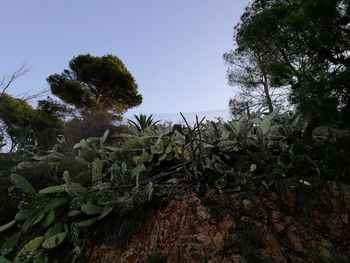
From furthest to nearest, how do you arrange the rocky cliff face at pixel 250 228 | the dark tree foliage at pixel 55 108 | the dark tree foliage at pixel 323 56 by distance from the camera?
the dark tree foliage at pixel 55 108, the dark tree foliage at pixel 323 56, the rocky cliff face at pixel 250 228

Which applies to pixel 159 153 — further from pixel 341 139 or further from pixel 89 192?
pixel 341 139

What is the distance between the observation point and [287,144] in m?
4.41

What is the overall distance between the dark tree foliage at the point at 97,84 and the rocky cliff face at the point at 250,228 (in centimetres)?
1859

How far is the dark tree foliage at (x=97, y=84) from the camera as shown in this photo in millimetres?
21750

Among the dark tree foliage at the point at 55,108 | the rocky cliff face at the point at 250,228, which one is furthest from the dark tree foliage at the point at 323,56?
the dark tree foliage at the point at 55,108

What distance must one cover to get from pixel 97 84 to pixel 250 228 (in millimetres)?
20626

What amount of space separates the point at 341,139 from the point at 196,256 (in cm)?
186

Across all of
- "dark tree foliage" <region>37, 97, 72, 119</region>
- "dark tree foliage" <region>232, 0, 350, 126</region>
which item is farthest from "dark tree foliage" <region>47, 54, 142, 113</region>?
"dark tree foliage" <region>232, 0, 350, 126</region>

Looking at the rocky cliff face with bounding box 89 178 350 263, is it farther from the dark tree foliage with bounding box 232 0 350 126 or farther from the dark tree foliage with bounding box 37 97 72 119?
the dark tree foliage with bounding box 37 97 72 119

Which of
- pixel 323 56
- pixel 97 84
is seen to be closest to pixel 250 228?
pixel 323 56

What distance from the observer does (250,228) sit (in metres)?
3.31

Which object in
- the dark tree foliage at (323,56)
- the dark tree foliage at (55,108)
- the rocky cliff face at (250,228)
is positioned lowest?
the rocky cliff face at (250,228)

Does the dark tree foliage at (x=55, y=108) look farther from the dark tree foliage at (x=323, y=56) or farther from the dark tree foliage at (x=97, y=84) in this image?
the dark tree foliage at (x=323, y=56)

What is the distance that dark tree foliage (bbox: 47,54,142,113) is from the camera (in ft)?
71.4
